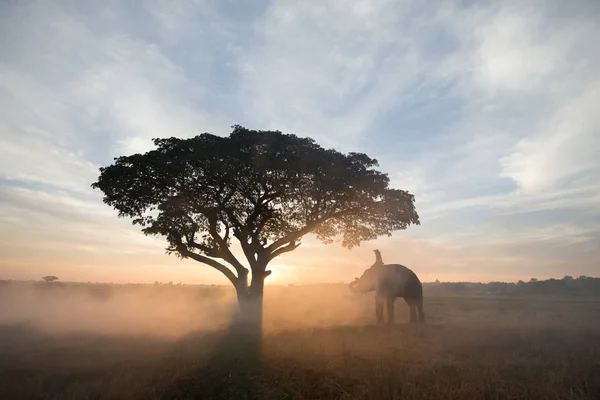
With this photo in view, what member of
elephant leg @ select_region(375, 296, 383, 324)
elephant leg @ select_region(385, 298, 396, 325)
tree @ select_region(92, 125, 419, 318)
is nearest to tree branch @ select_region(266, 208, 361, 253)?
tree @ select_region(92, 125, 419, 318)

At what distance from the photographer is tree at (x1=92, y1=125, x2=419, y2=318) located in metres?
26.3

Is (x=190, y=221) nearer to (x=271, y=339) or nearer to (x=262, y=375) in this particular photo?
(x=271, y=339)

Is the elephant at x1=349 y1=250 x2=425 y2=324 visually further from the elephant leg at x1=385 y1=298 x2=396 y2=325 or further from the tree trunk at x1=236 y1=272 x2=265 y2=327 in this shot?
the tree trunk at x1=236 y1=272 x2=265 y2=327

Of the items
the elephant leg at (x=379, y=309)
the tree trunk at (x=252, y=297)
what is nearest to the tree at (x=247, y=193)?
the tree trunk at (x=252, y=297)

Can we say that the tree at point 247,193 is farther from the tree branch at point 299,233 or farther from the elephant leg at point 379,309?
the elephant leg at point 379,309

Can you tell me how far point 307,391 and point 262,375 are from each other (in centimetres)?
152

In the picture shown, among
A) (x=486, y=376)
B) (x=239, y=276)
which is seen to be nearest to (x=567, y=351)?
(x=486, y=376)

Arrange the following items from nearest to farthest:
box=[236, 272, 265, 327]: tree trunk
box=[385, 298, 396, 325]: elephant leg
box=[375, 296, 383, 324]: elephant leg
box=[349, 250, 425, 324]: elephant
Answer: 1. box=[385, 298, 396, 325]: elephant leg
2. box=[375, 296, 383, 324]: elephant leg
3. box=[349, 250, 425, 324]: elephant
4. box=[236, 272, 265, 327]: tree trunk

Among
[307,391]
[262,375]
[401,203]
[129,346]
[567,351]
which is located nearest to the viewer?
[307,391]

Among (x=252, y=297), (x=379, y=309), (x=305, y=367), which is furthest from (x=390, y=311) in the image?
(x=305, y=367)

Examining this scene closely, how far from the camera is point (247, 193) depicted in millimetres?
27625

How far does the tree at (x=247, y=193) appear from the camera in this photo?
2627 centimetres

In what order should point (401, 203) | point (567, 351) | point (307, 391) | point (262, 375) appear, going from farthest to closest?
1. point (401, 203)
2. point (567, 351)
3. point (262, 375)
4. point (307, 391)

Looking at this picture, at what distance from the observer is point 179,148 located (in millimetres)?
26781
